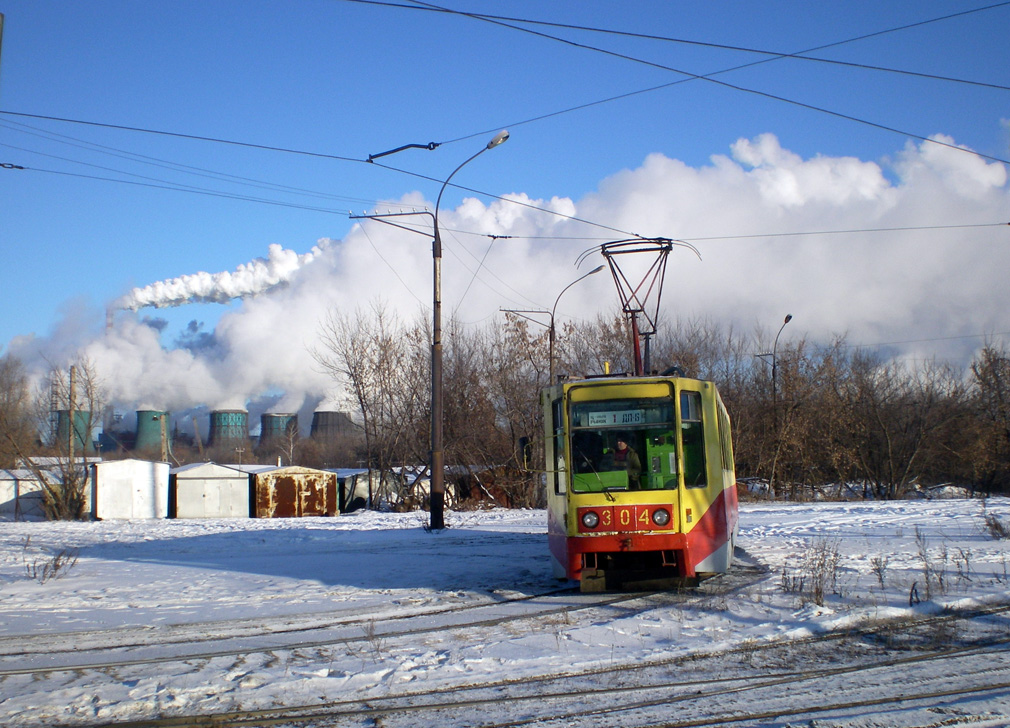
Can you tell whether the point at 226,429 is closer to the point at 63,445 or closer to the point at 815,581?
the point at 63,445

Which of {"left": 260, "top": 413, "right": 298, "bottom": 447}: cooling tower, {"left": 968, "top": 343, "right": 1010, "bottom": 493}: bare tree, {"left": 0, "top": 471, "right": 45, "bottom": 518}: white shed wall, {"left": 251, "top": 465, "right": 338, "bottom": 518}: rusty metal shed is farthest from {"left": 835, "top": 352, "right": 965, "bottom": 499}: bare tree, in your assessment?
{"left": 260, "top": 413, "right": 298, "bottom": 447}: cooling tower

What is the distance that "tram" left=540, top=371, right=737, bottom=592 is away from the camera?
9.34 meters

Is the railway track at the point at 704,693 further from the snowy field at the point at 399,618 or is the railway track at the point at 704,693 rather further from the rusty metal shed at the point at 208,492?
the rusty metal shed at the point at 208,492

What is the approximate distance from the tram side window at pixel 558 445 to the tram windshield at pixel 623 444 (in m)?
0.15

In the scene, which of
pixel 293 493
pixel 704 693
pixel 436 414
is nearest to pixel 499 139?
pixel 436 414

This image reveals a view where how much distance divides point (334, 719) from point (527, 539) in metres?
12.1

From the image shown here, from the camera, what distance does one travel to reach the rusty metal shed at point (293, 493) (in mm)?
37125

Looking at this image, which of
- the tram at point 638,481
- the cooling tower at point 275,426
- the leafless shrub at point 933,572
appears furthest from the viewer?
the cooling tower at point 275,426

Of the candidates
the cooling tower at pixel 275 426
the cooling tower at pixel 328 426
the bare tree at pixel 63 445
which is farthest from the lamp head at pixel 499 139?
the cooling tower at pixel 275 426

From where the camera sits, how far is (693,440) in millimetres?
9750

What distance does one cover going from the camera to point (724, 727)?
5039 mm

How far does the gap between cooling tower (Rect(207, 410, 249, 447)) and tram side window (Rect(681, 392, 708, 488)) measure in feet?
262

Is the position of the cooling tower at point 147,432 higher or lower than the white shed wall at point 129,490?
higher

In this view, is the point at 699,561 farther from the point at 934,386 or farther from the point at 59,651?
the point at 934,386
